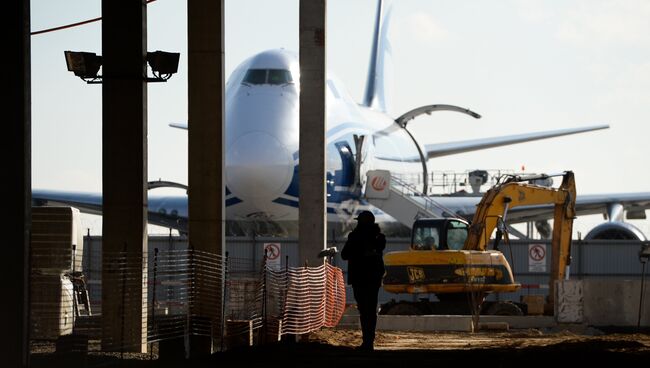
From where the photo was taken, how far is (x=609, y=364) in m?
13.0

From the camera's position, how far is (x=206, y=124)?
818 inches

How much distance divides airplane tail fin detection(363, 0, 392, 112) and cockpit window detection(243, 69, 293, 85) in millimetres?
21038

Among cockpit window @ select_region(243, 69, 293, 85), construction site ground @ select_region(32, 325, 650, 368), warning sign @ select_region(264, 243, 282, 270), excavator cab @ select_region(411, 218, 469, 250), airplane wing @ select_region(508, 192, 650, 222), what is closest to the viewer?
construction site ground @ select_region(32, 325, 650, 368)

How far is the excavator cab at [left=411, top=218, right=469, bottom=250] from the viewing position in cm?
3067

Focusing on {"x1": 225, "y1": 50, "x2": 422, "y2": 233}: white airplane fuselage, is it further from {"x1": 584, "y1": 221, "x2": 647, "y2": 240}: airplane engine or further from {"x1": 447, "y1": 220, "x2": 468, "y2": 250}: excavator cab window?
{"x1": 447, "y1": 220, "x2": 468, "y2": 250}: excavator cab window

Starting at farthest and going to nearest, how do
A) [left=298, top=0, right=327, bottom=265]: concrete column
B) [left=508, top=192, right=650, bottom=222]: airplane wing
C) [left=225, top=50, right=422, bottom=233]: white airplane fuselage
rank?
[left=508, top=192, right=650, bottom=222]: airplane wing
[left=225, top=50, right=422, bottom=233]: white airplane fuselage
[left=298, top=0, right=327, bottom=265]: concrete column

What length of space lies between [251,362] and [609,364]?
3236 millimetres

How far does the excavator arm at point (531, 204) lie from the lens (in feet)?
94.5

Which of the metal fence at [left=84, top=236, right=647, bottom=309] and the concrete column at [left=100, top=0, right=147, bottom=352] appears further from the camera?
the metal fence at [left=84, top=236, right=647, bottom=309]

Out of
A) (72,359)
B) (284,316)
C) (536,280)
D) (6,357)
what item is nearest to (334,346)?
(284,316)

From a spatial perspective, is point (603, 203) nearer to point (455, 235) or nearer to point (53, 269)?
point (455, 235)

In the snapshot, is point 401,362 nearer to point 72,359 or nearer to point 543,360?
point 543,360

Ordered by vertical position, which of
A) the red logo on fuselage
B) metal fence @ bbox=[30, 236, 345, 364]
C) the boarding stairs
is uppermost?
the red logo on fuselage

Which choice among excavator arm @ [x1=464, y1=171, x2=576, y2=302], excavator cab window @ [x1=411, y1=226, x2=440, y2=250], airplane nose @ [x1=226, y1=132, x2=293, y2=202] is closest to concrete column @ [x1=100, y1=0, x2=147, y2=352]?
excavator arm @ [x1=464, y1=171, x2=576, y2=302]
